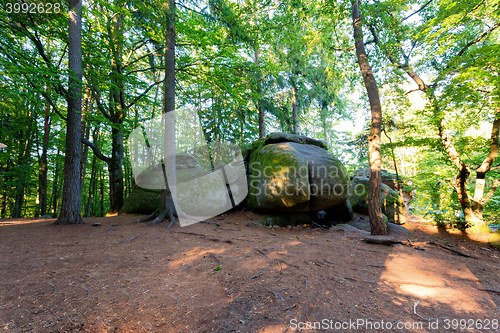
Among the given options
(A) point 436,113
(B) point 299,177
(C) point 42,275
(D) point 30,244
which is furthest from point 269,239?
(A) point 436,113

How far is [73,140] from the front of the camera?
20.4 feet

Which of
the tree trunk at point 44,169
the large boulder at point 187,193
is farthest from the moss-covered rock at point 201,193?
the tree trunk at point 44,169

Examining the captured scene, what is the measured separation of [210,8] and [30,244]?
28.1ft

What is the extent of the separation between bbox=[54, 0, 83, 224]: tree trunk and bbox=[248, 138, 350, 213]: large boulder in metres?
6.06

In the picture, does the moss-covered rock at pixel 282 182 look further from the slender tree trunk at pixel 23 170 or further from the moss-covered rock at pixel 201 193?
the slender tree trunk at pixel 23 170

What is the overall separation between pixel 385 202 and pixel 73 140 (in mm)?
12922

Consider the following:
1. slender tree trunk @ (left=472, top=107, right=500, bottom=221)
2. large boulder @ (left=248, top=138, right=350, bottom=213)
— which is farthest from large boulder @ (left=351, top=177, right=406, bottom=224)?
large boulder @ (left=248, top=138, right=350, bottom=213)

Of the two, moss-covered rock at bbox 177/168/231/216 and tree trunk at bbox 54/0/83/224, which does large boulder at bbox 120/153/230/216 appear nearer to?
moss-covered rock at bbox 177/168/231/216

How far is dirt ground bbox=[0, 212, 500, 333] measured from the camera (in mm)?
2156

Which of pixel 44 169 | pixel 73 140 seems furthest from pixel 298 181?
pixel 44 169

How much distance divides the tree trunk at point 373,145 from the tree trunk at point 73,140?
8853mm

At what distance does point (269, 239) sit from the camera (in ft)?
18.6

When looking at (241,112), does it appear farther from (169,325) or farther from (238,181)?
(169,325)

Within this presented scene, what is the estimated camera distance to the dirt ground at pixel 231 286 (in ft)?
7.07
